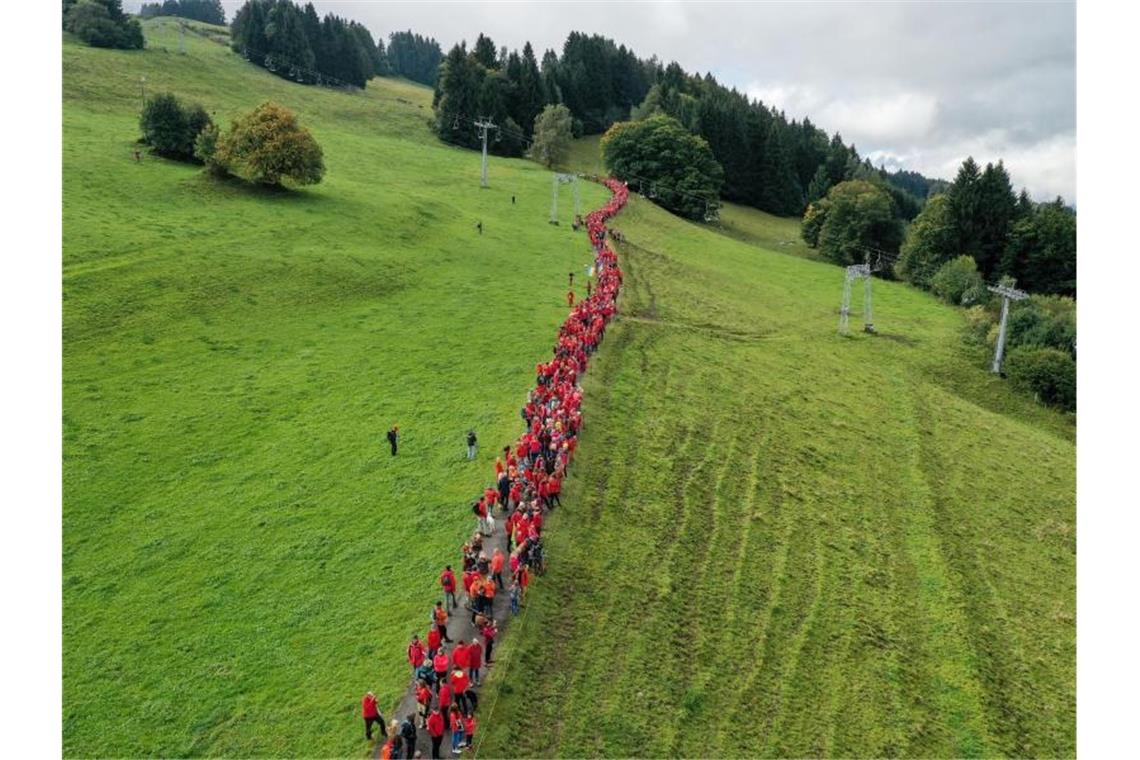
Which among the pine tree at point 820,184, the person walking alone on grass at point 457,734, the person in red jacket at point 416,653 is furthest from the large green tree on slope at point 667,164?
the person walking alone on grass at point 457,734

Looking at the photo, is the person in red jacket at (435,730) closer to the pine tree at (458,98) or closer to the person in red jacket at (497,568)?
the person in red jacket at (497,568)

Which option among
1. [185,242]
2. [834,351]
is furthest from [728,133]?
[185,242]

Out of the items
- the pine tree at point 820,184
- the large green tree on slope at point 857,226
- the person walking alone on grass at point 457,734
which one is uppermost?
the pine tree at point 820,184

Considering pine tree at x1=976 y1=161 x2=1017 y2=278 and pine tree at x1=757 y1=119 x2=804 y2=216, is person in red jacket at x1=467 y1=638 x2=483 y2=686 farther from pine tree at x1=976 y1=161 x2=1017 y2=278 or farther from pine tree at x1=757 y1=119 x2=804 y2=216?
pine tree at x1=757 y1=119 x2=804 y2=216

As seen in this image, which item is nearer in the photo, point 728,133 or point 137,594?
point 137,594

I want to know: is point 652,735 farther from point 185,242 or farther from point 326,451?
point 185,242

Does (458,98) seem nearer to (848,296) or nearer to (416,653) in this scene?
(848,296)
